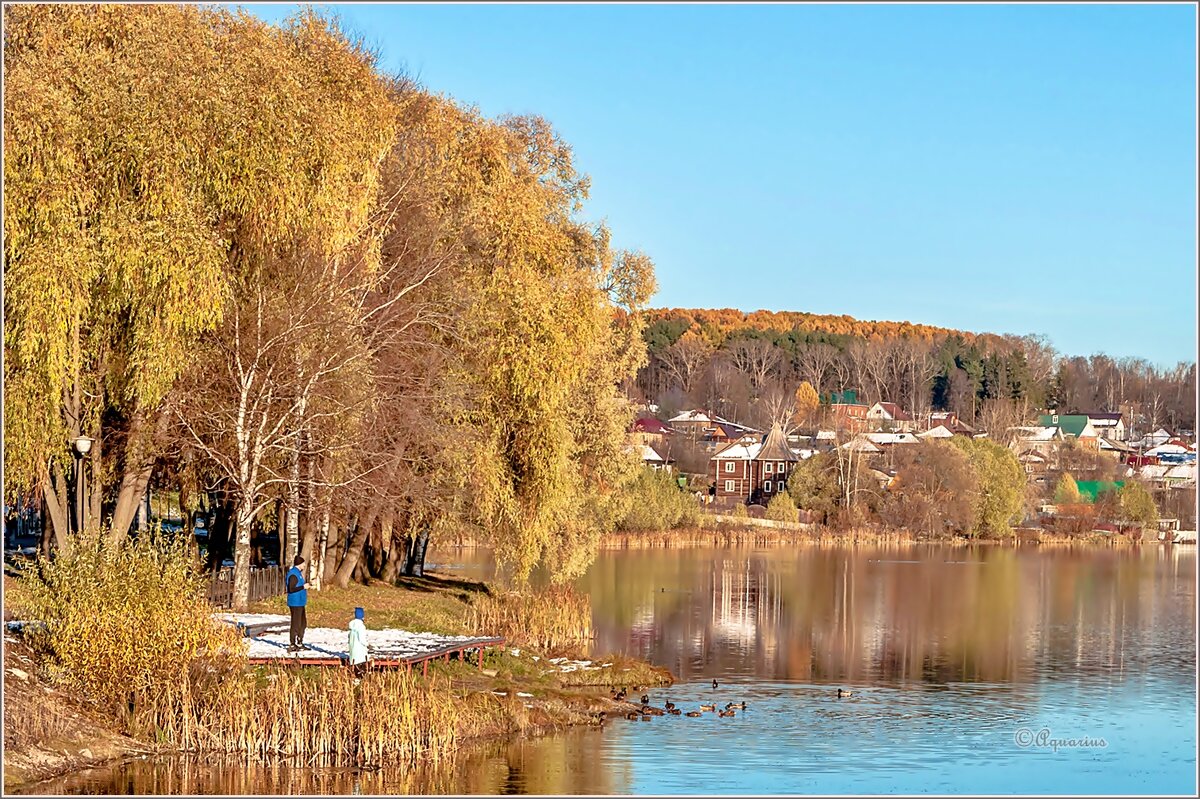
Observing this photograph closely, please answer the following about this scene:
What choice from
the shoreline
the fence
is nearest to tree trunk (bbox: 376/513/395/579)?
the shoreline

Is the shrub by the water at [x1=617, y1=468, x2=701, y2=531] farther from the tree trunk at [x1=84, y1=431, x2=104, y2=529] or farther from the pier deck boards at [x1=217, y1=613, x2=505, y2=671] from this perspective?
the pier deck boards at [x1=217, y1=613, x2=505, y2=671]

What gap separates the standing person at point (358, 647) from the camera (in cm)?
2166

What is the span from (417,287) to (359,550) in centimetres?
660

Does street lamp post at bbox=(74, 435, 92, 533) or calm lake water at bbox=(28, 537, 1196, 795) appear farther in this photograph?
street lamp post at bbox=(74, 435, 92, 533)

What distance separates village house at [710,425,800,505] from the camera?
Result: 10725 centimetres

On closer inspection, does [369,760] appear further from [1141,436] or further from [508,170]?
[1141,436]

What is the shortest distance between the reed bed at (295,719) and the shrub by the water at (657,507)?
4876 centimetres

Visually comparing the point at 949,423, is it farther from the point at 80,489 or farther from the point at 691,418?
the point at 80,489

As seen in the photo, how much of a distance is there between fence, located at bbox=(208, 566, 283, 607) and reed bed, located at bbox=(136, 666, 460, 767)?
8571mm

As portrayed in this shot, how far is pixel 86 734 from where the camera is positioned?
63.9 feet

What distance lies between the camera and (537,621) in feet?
106

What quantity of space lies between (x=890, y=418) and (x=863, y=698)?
117 meters

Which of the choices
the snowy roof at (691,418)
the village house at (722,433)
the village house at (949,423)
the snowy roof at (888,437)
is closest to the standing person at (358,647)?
the snowy roof at (888,437)

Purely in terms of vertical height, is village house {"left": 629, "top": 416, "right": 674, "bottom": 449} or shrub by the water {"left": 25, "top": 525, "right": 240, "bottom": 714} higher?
village house {"left": 629, "top": 416, "right": 674, "bottom": 449}
